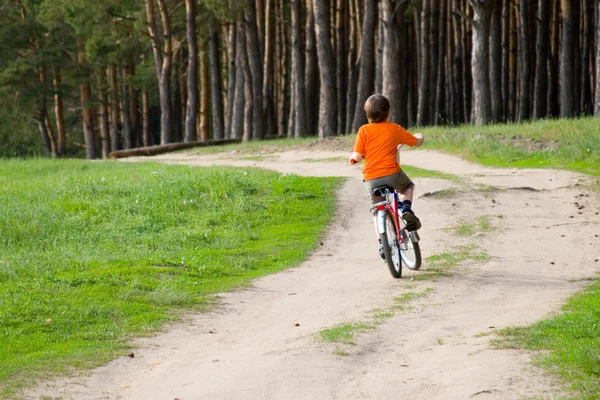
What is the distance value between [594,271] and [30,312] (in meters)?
5.76

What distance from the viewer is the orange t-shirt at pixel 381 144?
961 centimetres

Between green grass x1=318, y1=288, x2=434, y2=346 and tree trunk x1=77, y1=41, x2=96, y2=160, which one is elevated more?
tree trunk x1=77, y1=41, x2=96, y2=160

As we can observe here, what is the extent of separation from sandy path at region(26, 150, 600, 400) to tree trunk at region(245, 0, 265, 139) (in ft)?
70.7

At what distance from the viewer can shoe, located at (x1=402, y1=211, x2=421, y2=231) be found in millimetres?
9375

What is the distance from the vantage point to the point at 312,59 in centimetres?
3500

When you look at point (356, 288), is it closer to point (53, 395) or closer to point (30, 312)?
point (30, 312)

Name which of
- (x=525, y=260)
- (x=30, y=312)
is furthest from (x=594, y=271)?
(x=30, y=312)

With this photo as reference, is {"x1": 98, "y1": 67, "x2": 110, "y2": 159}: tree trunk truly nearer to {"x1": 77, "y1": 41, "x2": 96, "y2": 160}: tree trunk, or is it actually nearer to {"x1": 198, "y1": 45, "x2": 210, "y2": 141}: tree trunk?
{"x1": 77, "y1": 41, "x2": 96, "y2": 160}: tree trunk

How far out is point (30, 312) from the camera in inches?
327

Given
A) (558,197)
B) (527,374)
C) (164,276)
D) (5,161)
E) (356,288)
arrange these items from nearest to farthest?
(527,374) → (356,288) → (164,276) → (558,197) → (5,161)

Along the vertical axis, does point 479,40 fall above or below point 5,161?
above

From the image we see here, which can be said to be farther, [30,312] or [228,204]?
[228,204]

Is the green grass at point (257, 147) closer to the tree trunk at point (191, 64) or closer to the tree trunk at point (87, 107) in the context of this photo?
the tree trunk at point (191, 64)

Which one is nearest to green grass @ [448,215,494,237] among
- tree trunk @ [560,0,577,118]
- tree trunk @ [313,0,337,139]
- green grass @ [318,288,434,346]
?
→ green grass @ [318,288,434,346]
